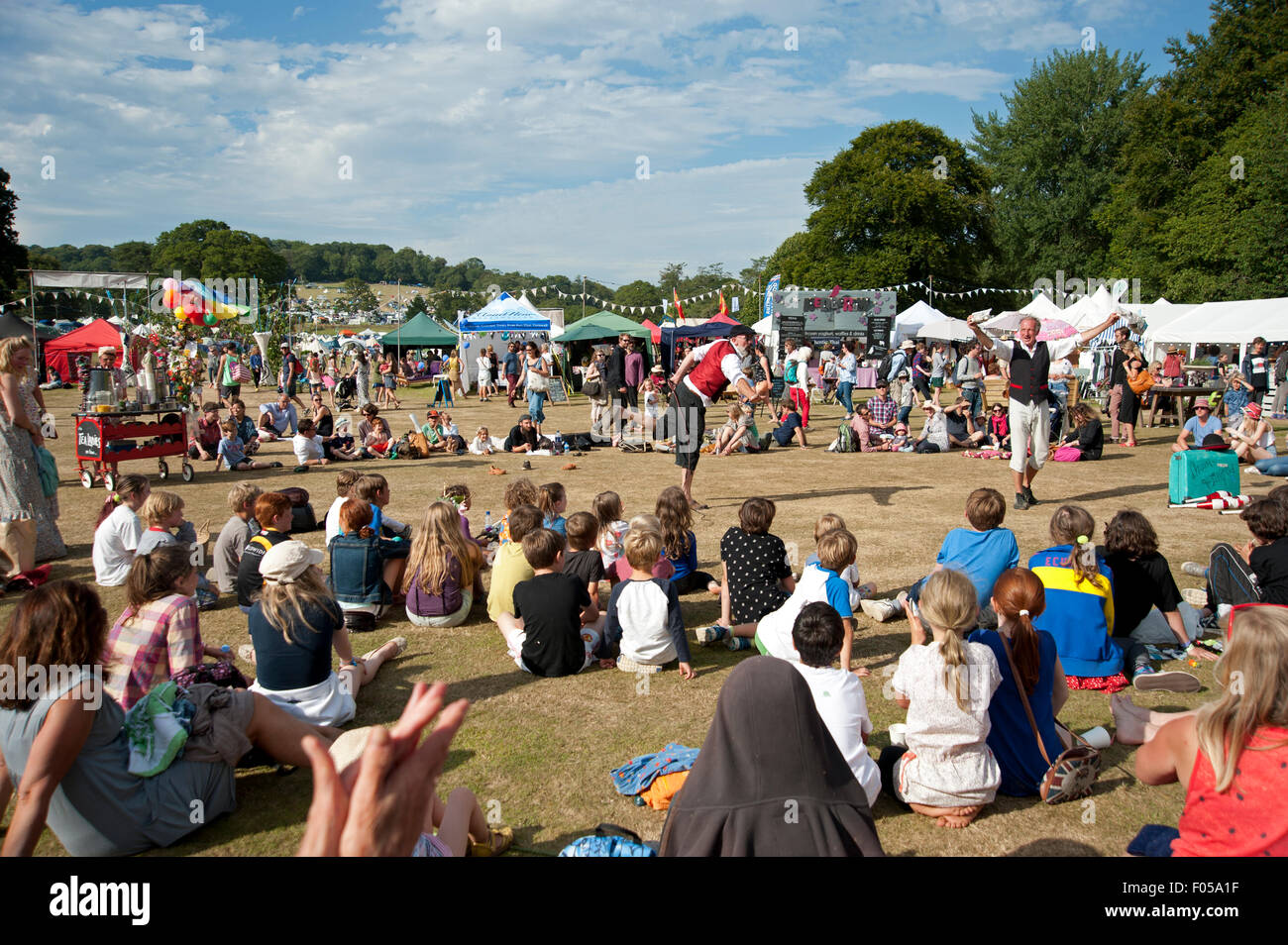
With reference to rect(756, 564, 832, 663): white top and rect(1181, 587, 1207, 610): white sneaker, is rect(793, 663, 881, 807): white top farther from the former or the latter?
rect(1181, 587, 1207, 610): white sneaker

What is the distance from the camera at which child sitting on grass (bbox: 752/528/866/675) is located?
15.5 feet

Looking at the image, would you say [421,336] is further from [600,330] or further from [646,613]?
[646,613]

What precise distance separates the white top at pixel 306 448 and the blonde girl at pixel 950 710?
41.0ft

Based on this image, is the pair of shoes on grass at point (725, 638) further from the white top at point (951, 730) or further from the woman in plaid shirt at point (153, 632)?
the woman in plaid shirt at point (153, 632)

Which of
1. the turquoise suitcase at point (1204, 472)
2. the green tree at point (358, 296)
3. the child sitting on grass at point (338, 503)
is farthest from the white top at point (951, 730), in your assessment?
the green tree at point (358, 296)

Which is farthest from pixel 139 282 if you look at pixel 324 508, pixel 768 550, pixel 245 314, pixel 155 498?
pixel 768 550

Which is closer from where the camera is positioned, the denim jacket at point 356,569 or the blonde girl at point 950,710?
the blonde girl at point 950,710

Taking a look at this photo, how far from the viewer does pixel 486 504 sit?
11.1 meters

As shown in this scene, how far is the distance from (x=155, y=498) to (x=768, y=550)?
4799mm

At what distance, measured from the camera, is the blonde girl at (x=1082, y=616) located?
4836mm

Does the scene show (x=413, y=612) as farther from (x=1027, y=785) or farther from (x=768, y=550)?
(x=1027, y=785)
